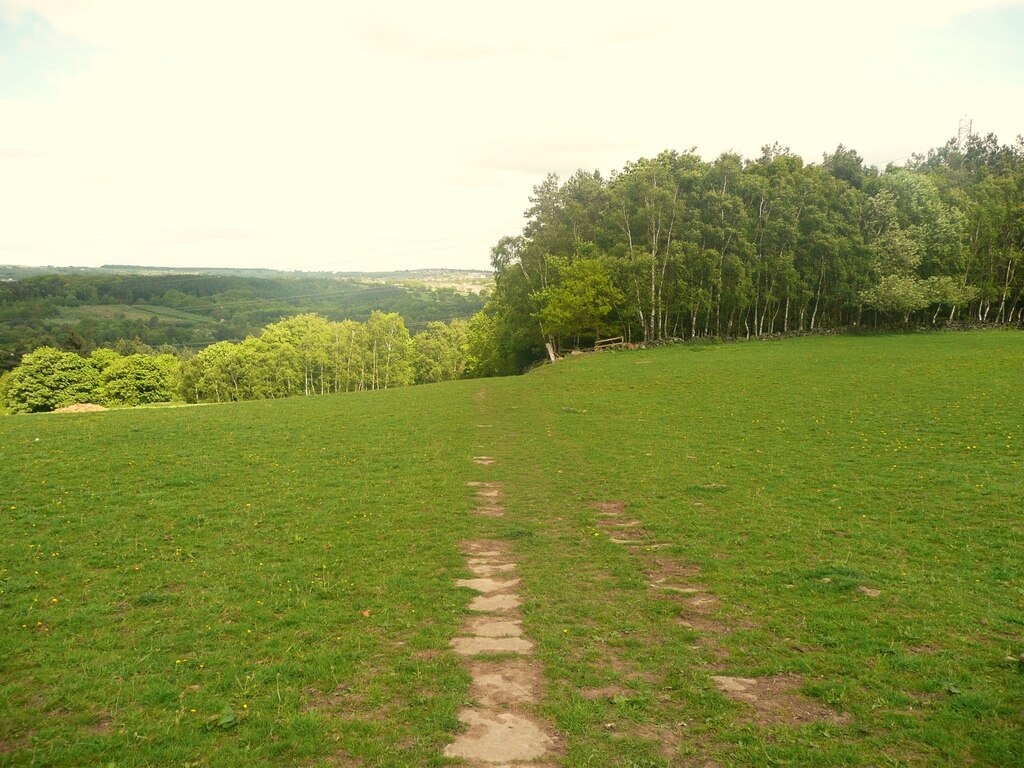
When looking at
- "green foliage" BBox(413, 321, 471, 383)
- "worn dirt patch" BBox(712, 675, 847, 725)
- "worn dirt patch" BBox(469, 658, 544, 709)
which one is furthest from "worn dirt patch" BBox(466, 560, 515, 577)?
"green foliage" BBox(413, 321, 471, 383)

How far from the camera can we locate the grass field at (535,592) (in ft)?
A: 24.1

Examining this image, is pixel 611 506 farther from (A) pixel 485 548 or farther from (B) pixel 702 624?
(B) pixel 702 624

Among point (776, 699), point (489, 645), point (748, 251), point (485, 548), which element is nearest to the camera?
point (776, 699)

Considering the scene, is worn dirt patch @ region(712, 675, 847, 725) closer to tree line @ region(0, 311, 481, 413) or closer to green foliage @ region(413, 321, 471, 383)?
tree line @ region(0, 311, 481, 413)

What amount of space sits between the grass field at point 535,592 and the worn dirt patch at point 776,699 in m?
0.10

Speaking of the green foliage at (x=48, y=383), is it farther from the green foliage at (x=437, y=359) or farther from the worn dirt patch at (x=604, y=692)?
the worn dirt patch at (x=604, y=692)

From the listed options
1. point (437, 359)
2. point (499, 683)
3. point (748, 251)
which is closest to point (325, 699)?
point (499, 683)

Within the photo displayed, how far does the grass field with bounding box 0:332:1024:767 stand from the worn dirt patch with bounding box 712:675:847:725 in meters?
0.10

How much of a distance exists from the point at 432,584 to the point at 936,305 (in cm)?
9325

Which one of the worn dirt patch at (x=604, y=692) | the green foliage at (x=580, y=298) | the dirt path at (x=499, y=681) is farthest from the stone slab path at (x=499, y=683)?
the green foliage at (x=580, y=298)

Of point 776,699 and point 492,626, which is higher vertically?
point 776,699

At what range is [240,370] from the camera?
96188mm

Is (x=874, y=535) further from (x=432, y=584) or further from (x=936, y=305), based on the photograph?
(x=936, y=305)

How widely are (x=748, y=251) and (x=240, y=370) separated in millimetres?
81236
